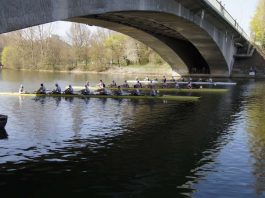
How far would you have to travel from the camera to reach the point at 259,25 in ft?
293

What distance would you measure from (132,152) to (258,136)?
8.27 meters

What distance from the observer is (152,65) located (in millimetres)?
96750

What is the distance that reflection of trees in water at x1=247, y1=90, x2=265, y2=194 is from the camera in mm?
16344

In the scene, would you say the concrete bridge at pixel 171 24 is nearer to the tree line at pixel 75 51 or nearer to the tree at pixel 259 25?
the tree at pixel 259 25

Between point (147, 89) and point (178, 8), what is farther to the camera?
point (147, 89)

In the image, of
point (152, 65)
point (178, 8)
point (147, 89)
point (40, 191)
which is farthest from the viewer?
point (152, 65)

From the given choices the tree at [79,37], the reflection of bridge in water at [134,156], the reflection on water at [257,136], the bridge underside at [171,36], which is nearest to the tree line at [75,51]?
the tree at [79,37]

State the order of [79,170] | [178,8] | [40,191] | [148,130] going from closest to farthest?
[40,191] → [79,170] → [148,130] → [178,8]

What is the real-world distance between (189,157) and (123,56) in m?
84.8

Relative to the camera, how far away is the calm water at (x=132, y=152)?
1505 centimetres

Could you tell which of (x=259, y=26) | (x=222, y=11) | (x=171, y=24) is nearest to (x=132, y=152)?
(x=171, y=24)

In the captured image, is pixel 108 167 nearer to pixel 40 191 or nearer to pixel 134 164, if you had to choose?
pixel 134 164

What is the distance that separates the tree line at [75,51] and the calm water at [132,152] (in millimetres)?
68298

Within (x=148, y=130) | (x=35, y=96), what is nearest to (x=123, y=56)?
(x=35, y=96)
